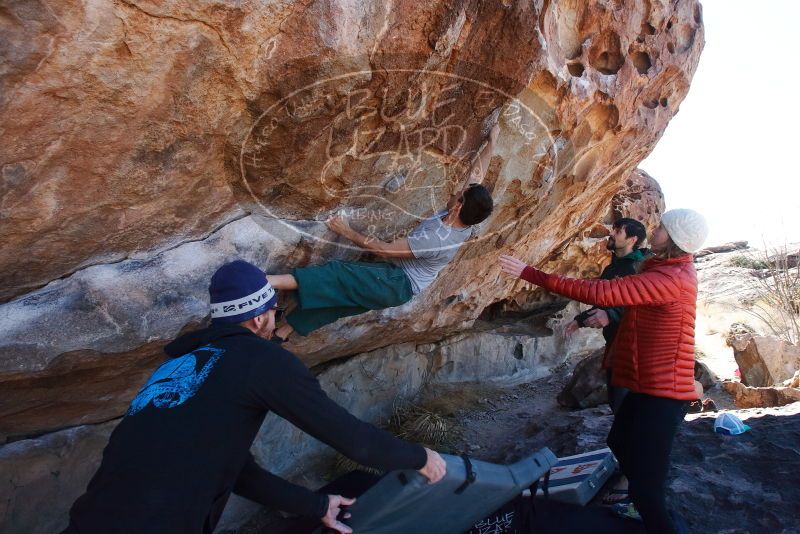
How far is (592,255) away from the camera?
6.87 meters

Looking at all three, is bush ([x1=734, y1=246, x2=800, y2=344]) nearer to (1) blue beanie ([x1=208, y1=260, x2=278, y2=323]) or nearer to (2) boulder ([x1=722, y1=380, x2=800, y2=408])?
(2) boulder ([x1=722, y1=380, x2=800, y2=408])

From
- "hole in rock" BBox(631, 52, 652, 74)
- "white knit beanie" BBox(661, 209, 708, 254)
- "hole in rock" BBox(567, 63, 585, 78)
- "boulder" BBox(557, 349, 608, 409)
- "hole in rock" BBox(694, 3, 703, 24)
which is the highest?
"hole in rock" BBox(694, 3, 703, 24)

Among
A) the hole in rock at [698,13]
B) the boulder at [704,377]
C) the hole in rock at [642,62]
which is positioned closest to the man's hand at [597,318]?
the hole in rock at [642,62]

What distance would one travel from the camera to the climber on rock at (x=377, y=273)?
8.95 ft

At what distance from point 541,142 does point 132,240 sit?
246 cm

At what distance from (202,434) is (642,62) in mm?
3802

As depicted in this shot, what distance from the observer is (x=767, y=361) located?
6.49 m

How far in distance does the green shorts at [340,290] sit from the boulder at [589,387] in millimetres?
3249

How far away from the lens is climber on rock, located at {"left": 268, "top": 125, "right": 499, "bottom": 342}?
8.95ft

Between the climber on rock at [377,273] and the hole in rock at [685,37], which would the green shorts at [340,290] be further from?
the hole in rock at [685,37]

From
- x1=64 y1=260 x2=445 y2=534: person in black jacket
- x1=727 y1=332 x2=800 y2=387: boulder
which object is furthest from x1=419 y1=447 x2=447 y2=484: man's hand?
x1=727 y1=332 x2=800 y2=387: boulder

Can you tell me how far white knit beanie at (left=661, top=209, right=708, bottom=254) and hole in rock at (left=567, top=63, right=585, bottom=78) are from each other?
1306 mm

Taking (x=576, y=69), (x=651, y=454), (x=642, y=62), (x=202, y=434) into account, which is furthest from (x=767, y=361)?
(x=202, y=434)

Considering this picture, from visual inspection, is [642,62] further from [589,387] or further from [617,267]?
[589,387]
